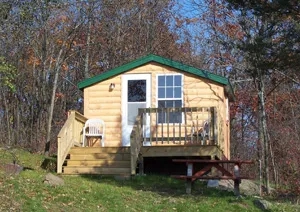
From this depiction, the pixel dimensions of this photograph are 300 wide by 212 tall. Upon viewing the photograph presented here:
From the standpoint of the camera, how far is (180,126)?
1504cm

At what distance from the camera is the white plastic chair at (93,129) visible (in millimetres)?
15944

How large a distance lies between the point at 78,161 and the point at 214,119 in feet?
13.0

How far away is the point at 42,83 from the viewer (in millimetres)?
23078

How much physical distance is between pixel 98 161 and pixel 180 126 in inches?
102

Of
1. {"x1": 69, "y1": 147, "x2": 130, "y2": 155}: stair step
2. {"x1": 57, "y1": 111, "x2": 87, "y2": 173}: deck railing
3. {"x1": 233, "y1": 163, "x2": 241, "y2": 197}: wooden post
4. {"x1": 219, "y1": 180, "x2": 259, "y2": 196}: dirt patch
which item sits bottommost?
{"x1": 219, "y1": 180, "x2": 259, "y2": 196}: dirt patch

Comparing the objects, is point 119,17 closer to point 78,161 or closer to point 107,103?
point 107,103

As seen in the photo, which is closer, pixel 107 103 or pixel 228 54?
pixel 107 103

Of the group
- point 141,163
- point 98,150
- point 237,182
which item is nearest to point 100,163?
point 98,150

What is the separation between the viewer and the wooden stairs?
13.9 meters

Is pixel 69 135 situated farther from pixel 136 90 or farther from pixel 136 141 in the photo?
pixel 136 90

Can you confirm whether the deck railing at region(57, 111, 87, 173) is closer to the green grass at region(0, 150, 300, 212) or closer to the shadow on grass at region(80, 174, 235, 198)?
the shadow on grass at region(80, 174, 235, 198)

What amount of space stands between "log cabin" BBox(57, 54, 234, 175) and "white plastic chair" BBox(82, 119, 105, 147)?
0.12ft

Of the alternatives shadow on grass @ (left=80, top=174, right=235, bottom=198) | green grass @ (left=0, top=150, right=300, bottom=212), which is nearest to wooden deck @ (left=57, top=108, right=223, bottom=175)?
shadow on grass @ (left=80, top=174, right=235, bottom=198)

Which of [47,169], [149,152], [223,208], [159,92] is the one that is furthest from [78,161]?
[223,208]
